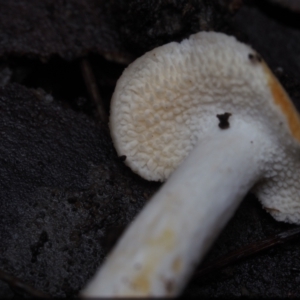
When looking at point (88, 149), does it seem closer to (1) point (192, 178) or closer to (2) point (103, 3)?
(1) point (192, 178)

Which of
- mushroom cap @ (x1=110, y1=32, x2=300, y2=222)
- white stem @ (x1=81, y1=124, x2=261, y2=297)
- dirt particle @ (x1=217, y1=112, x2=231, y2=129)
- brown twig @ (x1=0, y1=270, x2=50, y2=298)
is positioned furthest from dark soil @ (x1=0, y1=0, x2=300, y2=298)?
dirt particle @ (x1=217, y1=112, x2=231, y2=129)

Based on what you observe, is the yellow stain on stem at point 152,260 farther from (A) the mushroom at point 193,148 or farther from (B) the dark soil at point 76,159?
(B) the dark soil at point 76,159

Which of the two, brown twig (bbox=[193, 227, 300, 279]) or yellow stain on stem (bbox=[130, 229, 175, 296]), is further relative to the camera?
brown twig (bbox=[193, 227, 300, 279])

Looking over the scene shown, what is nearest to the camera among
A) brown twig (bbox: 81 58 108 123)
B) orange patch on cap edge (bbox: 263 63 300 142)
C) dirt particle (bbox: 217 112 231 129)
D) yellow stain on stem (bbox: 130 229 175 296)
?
yellow stain on stem (bbox: 130 229 175 296)

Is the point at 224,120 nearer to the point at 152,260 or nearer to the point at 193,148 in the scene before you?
the point at 193,148

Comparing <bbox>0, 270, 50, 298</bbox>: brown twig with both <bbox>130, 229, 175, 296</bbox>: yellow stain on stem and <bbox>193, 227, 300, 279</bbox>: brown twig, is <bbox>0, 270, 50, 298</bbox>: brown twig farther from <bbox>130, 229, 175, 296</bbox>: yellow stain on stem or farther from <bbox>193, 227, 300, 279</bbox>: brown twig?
<bbox>193, 227, 300, 279</bbox>: brown twig

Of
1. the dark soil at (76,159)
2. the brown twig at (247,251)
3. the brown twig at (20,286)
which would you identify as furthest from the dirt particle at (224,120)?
the brown twig at (20,286)
